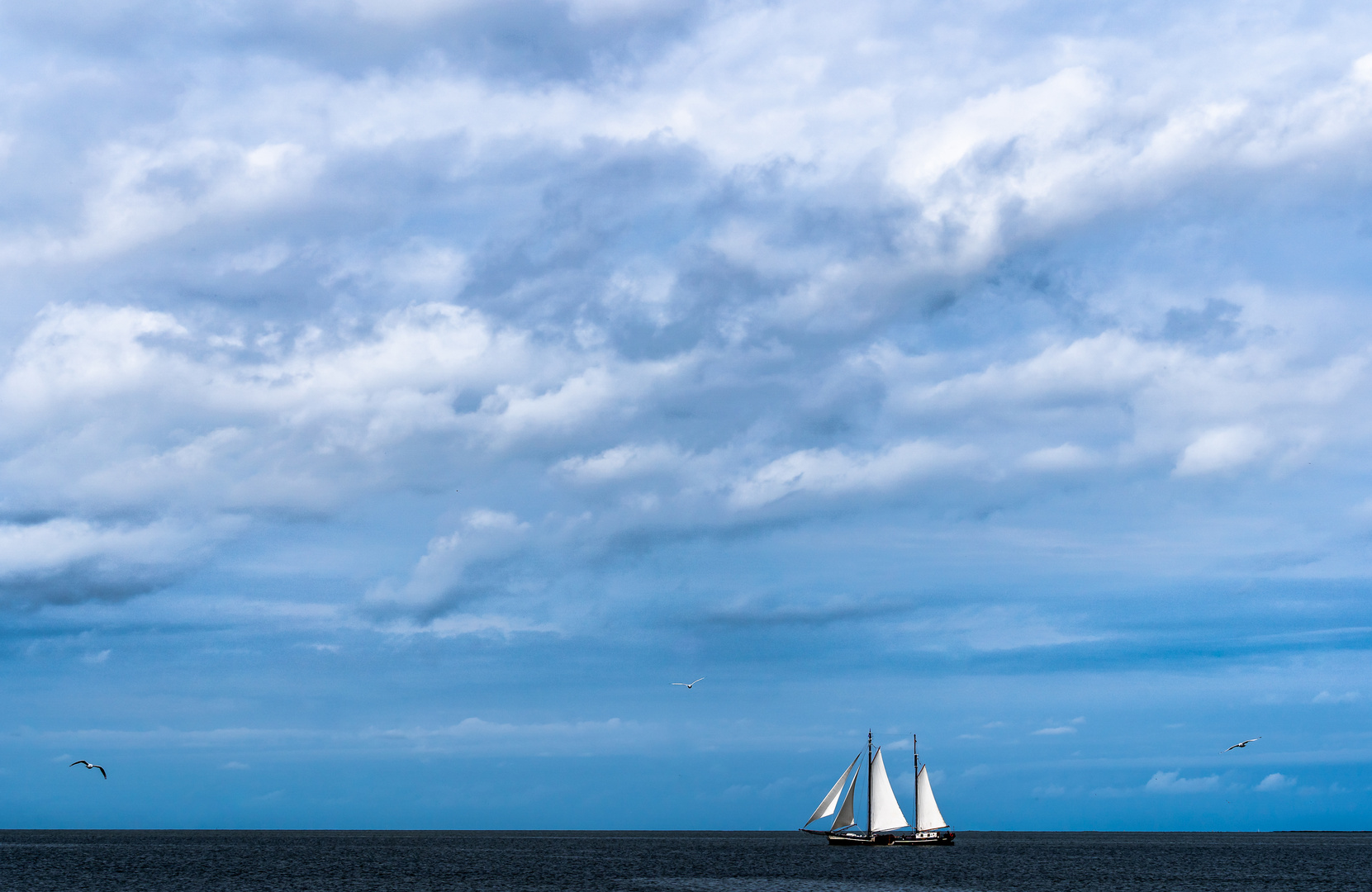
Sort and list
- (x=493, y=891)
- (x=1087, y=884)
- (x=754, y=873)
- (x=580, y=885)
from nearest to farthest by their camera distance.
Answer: (x=493, y=891) → (x=580, y=885) → (x=1087, y=884) → (x=754, y=873)

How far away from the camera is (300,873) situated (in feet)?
624

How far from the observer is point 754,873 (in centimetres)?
19025

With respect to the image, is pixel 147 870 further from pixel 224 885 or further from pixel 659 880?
pixel 659 880

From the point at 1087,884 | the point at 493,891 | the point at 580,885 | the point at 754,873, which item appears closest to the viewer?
the point at 493,891

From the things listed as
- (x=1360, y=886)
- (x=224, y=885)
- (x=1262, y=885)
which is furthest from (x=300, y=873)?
(x=1360, y=886)

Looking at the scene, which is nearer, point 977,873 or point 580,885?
point 580,885

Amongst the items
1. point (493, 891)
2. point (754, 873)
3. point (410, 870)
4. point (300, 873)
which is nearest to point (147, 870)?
point (300, 873)

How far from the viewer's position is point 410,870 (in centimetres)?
19712

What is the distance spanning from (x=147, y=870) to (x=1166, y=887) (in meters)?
151

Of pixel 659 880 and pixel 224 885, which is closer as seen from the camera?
pixel 224 885

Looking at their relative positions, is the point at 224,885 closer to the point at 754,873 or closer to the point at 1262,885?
the point at 754,873

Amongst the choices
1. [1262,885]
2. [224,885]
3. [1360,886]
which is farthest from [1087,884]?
[224,885]

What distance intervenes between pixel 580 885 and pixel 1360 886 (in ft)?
354

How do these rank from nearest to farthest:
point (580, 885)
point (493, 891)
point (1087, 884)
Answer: point (493, 891) < point (580, 885) < point (1087, 884)
